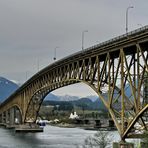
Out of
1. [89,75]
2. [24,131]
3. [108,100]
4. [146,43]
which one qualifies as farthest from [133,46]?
[24,131]

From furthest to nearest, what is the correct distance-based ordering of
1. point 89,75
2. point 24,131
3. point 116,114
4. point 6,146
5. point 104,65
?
point 24,131 → point 6,146 → point 89,75 → point 104,65 → point 116,114

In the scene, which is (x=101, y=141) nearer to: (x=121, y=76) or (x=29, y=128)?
(x=121, y=76)

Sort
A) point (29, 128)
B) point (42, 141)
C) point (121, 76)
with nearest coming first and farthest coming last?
1. point (121, 76)
2. point (42, 141)
3. point (29, 128)

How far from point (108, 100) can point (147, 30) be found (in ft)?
44.2

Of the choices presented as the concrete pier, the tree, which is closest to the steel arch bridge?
the tree

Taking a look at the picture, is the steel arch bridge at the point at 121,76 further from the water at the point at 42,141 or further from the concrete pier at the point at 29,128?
the concrete pier at the point at 29,128

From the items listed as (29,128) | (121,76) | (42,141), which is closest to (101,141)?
(121,76)

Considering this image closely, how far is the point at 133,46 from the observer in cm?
6300

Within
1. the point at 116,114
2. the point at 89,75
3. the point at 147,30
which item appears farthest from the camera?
the point at 89,75

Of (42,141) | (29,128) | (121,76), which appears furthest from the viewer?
(29,128)

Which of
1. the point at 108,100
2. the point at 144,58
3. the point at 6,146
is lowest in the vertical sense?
the point at 6,146

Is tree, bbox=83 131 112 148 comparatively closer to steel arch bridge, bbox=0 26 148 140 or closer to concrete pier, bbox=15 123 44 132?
steel arch bridge, bbox=0 26 148 140

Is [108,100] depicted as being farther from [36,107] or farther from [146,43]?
[36,107]

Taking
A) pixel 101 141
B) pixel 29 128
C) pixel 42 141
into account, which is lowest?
pixel 42 141
